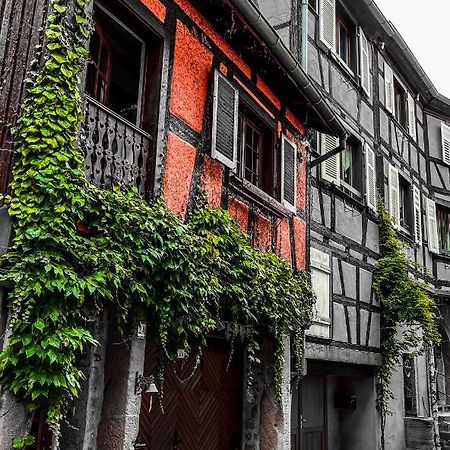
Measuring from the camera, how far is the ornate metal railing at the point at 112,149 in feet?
13.8

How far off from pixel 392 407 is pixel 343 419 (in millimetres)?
1117

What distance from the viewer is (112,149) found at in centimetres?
Answer: 442

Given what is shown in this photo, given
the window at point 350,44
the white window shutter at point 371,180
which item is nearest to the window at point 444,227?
the white window shutter at point 371,180

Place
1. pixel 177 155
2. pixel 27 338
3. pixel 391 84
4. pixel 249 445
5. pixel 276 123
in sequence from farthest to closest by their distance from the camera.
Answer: pixel 391 84 → pixel 276 123 → pixel 249 445 → pixel 177 155 → pixel 27 338

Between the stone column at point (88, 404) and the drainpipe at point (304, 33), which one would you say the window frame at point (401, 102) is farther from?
the stone column at point (88, 404)

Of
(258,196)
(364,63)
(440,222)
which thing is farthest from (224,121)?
(440,222)

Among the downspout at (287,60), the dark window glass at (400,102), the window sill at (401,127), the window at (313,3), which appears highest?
the dark window glass at (400,102)

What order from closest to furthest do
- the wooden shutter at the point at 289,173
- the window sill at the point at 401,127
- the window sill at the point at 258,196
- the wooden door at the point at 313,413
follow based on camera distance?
1. the window sill at the point at 258,196
2. the wooden shutter at the point at 289,173
3. the wooden door at the point at 313,413
4. the window sill at the point at 401,127

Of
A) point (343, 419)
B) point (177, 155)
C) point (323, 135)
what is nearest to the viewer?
point (177, 155)

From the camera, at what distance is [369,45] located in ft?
38.0

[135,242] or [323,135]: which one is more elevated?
[323,135]

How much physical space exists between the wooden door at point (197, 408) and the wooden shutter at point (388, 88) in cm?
764

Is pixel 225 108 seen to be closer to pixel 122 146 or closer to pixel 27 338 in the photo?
pixel 122 146

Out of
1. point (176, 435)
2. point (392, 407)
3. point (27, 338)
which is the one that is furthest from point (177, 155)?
point (392, 407)
